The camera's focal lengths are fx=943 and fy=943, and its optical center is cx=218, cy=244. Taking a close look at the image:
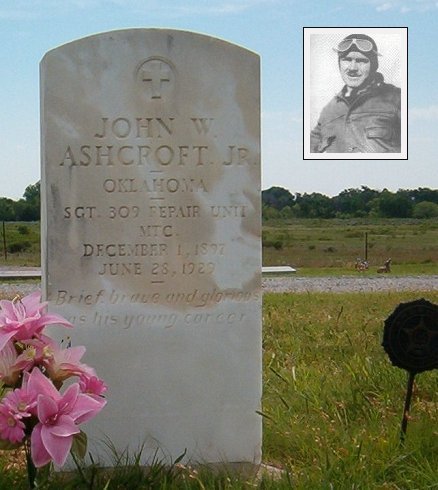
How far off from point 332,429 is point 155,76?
1818 millimetres

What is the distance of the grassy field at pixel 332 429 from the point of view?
3.85m

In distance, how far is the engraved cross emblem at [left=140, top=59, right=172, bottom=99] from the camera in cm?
405

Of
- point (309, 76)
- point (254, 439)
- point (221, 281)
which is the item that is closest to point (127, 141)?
point (221, 281)

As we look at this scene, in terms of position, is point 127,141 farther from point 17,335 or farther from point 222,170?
point 17,335

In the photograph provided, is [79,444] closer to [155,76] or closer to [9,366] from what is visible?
[9,366]

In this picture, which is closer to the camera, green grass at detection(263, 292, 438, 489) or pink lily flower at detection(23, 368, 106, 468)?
pink lily flower at detection(23, 368, 106, 468)

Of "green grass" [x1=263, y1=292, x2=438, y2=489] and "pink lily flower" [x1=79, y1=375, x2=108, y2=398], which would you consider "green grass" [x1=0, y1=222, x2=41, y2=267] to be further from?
"pink lily flower" [x1=79, y1=375, x2=108, y2=398]

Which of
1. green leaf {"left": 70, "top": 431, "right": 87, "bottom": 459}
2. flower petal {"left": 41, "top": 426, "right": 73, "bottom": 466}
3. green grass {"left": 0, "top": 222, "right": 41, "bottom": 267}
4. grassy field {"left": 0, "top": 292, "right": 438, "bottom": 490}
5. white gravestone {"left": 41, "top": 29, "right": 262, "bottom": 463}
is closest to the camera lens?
flower petal {"left": 41, "top": 426, "right": 73, "bottom": 466}

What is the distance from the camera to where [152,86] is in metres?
4.05

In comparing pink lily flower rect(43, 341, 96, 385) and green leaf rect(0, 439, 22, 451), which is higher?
pink lily flower rect(43, 341, 96, 385)

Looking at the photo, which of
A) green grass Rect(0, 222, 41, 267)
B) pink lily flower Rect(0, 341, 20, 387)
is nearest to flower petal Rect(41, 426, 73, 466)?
pink lily flower Rect(0, 341, 20, 387)

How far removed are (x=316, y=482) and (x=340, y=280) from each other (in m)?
13.5

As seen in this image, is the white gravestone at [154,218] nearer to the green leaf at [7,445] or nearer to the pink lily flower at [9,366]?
the pink lily flower at [9,366]

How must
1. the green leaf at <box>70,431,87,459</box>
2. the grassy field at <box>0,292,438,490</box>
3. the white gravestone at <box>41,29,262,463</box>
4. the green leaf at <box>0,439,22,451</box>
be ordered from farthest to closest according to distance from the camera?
the white gravestone at <box>41,29,262,463</box> → the grassy field at <box>0,292,438,490</box> → the green leaf at <box>70,431,87,459</box> → the green leaf at <box>0,439,22,451</box>
